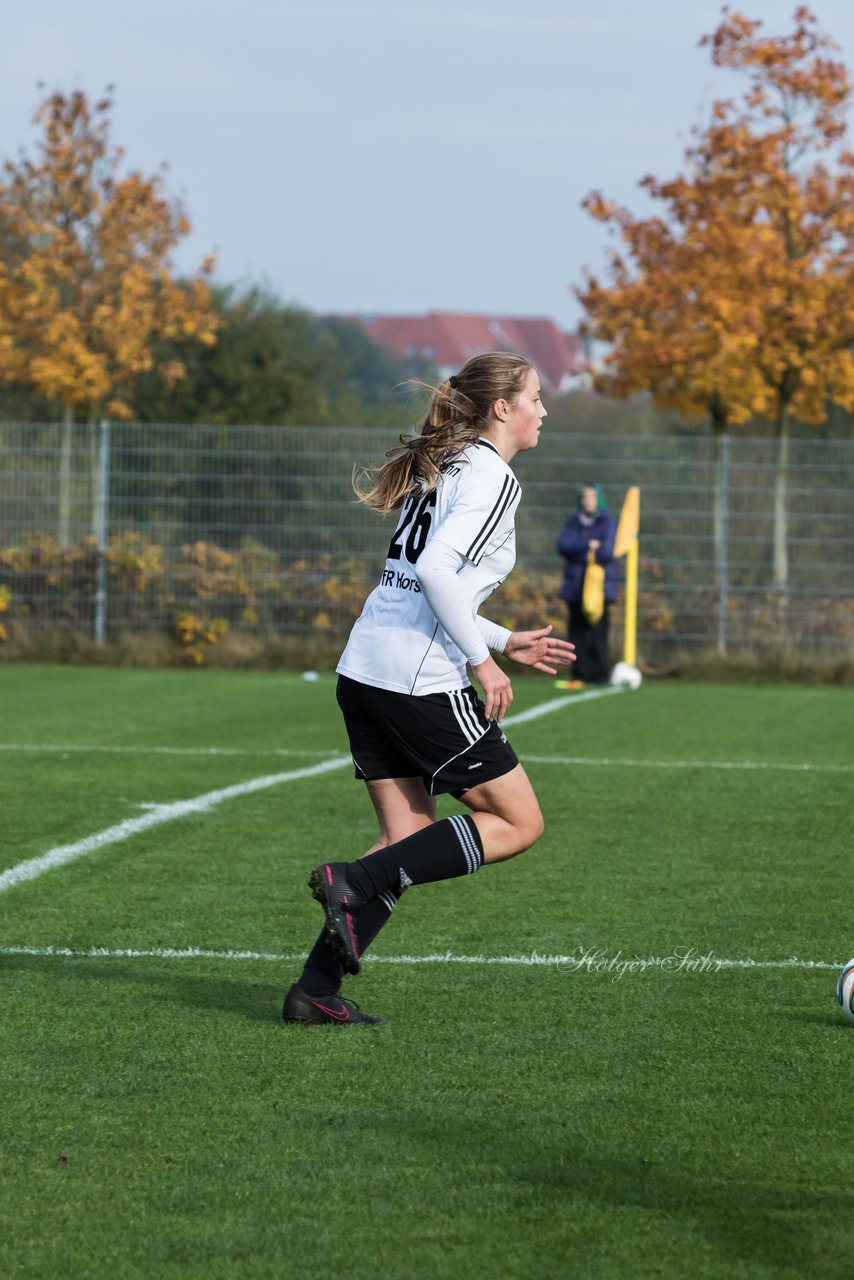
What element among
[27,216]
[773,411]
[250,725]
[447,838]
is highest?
[27,216]

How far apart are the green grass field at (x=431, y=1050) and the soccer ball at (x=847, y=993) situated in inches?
2.6

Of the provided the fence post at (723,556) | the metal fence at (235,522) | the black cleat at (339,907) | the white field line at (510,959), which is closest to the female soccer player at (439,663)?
the black cleat at (339,907)

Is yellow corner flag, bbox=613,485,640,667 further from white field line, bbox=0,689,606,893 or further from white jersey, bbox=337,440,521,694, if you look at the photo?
white jersey, bbox=337,440,521,694

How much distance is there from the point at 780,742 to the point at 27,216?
14687 mm

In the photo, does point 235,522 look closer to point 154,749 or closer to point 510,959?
point 154,749

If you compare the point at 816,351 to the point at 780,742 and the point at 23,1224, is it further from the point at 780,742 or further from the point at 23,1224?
the point at 23,1224

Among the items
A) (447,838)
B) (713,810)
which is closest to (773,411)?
(713,810)

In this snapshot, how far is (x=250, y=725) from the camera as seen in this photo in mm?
13000

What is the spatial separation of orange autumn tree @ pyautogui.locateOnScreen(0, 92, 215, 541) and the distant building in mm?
110141

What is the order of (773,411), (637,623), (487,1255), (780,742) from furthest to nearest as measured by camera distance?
(773,411) < (637,623) < (780,742) < (487,1255)

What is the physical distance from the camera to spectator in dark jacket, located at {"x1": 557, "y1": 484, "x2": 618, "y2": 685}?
1725 cm

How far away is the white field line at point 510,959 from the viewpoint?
17.9 feet

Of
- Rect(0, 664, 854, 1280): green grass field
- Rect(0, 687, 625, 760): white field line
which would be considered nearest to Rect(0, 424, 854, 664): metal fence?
Rect(0, 687, 625, 760): white field line

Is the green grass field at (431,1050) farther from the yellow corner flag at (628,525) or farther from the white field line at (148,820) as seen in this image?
the yellow corner flag at (628,525)
